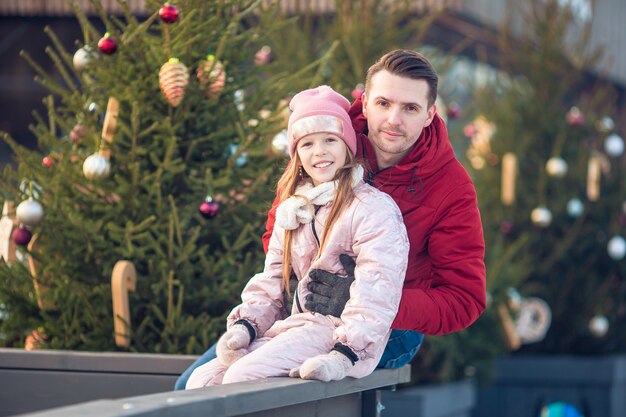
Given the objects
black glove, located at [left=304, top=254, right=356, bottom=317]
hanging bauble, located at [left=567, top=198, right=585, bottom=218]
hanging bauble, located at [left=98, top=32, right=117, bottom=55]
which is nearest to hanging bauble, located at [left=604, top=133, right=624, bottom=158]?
hanging bauble, located at [left=567, top=198, right=585, bottom=218]

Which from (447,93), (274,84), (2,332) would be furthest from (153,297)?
(447,93)

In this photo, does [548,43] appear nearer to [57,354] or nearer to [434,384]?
[434,384]

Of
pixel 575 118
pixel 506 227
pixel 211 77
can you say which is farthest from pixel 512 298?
pixel 211 77

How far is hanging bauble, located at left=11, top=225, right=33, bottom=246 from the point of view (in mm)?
5816

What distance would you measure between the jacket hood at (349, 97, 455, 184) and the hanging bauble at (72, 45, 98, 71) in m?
1.88

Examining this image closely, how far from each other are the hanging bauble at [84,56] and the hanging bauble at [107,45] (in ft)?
0.63

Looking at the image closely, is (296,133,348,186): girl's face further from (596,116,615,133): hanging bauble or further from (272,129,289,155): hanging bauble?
(596,116,615,133): hanging bauble

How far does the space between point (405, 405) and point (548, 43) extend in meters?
4.86

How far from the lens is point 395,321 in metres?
4.30

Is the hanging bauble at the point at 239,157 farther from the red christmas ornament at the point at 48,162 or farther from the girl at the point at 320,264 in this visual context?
the girl at the point at 320,264

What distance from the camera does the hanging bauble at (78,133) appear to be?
6188 millimetres

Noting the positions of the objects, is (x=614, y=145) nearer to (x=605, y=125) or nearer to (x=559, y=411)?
(x=605, y=125)

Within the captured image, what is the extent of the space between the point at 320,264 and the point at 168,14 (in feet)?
6.66

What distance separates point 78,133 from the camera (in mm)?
6211
